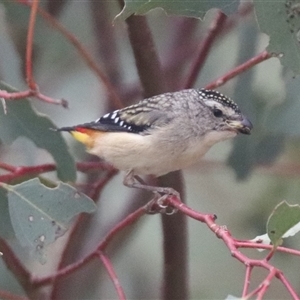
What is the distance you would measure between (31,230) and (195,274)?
1441mm

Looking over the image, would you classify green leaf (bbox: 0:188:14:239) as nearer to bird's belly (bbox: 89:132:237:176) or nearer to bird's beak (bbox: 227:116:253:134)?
bird's belly (bbox: 89:132:237:176)

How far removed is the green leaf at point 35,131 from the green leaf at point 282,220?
0.54 m

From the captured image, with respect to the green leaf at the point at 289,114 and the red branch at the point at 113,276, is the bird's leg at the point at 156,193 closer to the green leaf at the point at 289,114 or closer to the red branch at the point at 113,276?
the red branch at the point at 113,276

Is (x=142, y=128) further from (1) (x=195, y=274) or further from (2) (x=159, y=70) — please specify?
(1) (x=195, y=274)

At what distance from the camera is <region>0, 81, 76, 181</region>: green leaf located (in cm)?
134

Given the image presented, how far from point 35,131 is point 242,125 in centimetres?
38

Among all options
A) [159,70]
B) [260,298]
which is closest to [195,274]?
[159,70]

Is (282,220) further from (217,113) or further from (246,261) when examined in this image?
(217,113)

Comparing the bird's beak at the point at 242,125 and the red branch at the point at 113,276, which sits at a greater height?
the bird's beak at the point at 242,125

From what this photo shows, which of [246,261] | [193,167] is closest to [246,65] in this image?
[246,261]

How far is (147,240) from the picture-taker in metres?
2.45

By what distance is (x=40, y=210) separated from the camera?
1.12m

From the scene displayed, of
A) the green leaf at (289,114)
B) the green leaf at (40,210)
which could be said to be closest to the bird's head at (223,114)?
the green leaf at (289,114)

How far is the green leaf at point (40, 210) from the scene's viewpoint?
1.10m
